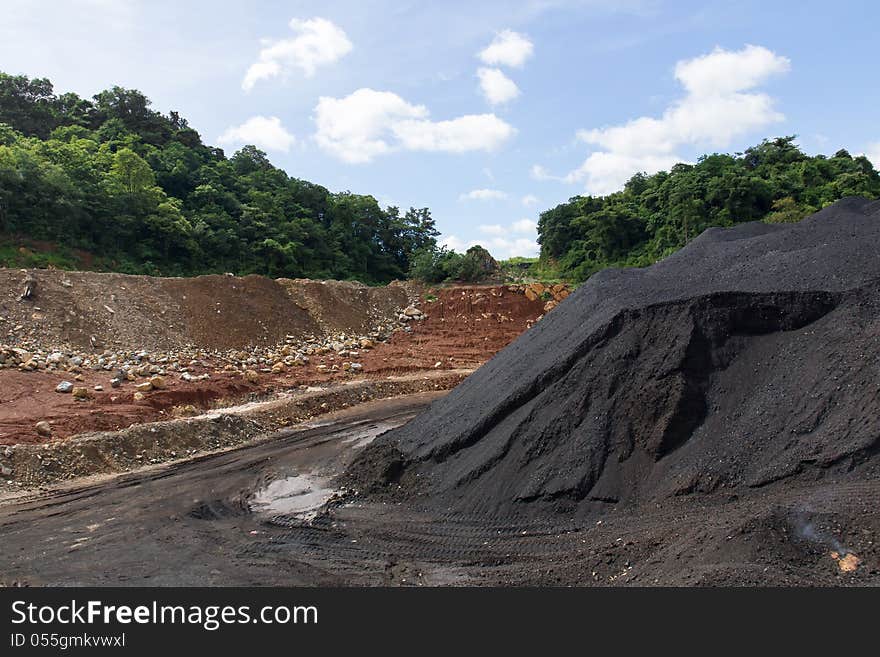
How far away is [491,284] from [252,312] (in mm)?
12385

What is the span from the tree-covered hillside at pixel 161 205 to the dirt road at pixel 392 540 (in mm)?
19298

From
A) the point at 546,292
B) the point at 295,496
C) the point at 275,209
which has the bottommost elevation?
the point at 295,496

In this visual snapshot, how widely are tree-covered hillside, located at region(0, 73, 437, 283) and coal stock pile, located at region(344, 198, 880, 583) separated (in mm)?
21430

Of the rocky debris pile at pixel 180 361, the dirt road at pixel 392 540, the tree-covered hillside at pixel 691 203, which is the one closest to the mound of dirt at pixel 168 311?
the rocky debris pile at pixel 180 361

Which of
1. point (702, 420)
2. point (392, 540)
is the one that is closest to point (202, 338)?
point (392, 540)

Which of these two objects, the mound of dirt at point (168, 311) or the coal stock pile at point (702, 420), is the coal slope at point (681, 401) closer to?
the coal stock pile at point (702, 420)

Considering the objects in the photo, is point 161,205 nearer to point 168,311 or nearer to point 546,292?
point 168,311

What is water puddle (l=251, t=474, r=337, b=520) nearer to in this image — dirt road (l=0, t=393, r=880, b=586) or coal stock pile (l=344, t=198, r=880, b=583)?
dirt road (l=0, t=393, r=880, b=586)

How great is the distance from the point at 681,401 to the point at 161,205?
85.5 ft

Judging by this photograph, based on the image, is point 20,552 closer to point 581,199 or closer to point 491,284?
point 491,284

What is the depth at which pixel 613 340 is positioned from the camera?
9.49m

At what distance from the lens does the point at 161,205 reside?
93.1 feet

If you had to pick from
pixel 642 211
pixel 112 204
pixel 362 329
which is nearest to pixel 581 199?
pixel 642 211

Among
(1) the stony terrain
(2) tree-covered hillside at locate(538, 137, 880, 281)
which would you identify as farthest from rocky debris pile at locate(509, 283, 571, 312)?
(2) tree-covered hillside at locate(538, 137, 880, 281)
